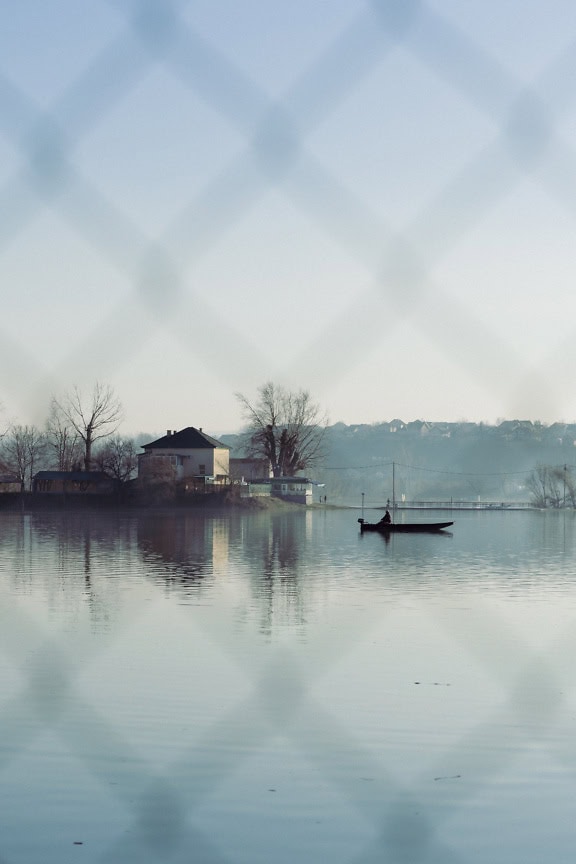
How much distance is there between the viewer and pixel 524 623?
558 inches

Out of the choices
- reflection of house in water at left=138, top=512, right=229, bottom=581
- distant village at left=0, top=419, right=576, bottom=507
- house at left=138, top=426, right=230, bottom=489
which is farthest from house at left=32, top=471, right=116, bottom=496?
reflection of house in water at left=138, top=512, right=229, bottom=581

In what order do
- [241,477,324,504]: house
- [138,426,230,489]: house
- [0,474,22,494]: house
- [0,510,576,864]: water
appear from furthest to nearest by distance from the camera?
[241,477,324,504]: house → [138,426,230,489]: house → [0,474,22,494]: house → [0,510,576,864]: water

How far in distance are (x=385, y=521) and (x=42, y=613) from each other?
103 feet

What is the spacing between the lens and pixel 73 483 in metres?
65.1

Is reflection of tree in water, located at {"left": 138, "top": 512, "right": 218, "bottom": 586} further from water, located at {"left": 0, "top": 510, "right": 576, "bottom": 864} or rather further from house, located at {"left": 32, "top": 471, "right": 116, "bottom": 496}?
house, located at {"left": 32, "top": 471, "right": 116, "bottom": 496}

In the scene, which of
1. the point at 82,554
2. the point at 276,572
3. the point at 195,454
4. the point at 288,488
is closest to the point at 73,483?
the point at 195,454

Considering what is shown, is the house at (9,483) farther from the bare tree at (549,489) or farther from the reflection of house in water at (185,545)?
the bare tree at (549,489)

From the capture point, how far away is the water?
18.7 ft

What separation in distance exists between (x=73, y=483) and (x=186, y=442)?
1282cm

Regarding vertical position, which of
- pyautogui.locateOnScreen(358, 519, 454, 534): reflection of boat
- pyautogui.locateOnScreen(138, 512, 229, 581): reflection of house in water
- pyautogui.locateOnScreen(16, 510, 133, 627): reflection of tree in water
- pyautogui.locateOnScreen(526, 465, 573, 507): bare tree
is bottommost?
pyautogui.locateOnScreen(358, 519, 454, 534): reflection of boat

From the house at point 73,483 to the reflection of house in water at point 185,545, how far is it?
11.6m

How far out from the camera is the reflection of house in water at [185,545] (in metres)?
23.1

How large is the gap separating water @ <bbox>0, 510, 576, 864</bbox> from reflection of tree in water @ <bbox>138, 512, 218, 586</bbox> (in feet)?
11.3

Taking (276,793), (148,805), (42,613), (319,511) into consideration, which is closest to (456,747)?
(276,793)
